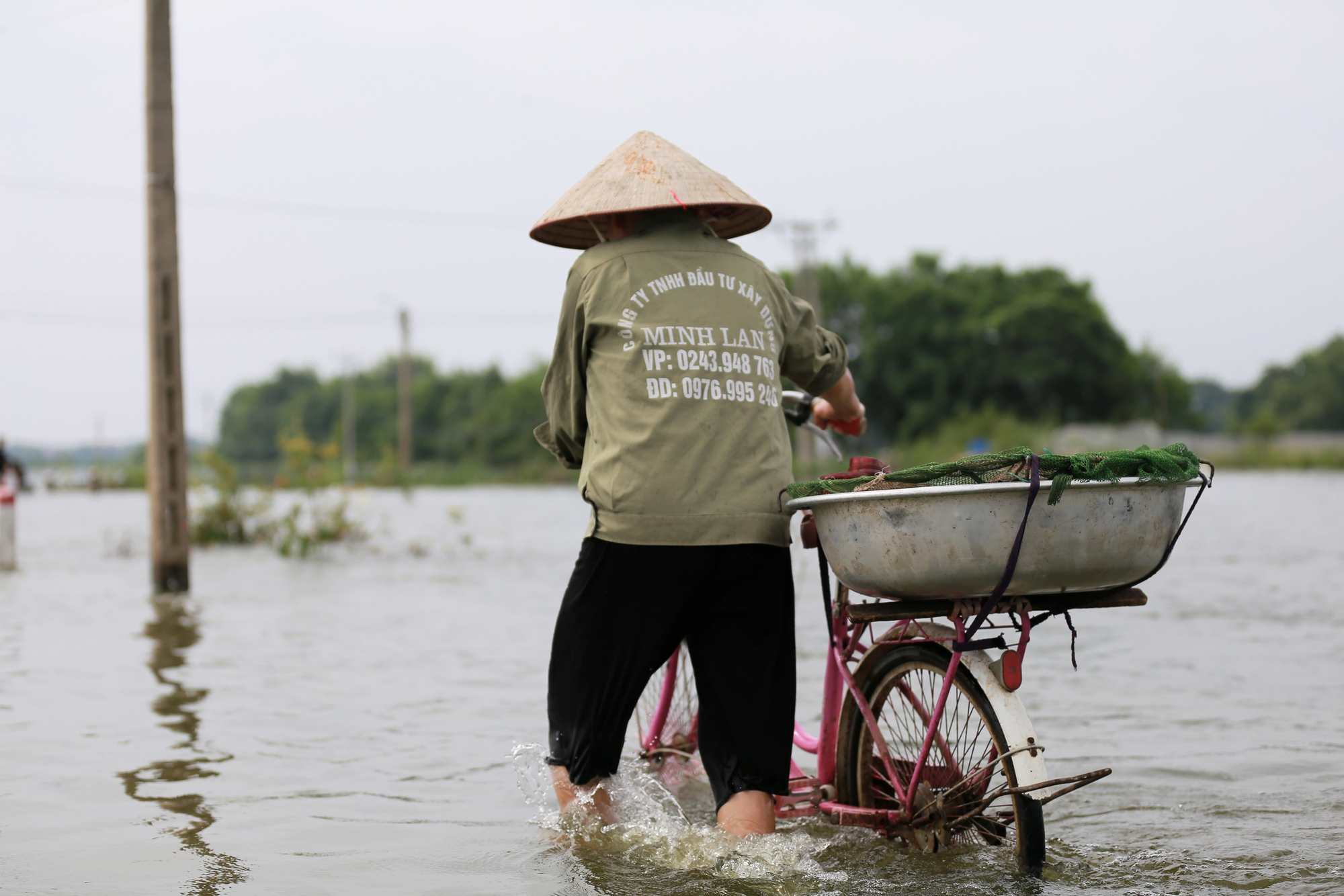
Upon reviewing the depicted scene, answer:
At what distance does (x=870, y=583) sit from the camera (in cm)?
311

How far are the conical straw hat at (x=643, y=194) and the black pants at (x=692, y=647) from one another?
2.71ft

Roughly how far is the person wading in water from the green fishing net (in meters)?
0.41

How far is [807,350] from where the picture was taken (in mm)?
3623

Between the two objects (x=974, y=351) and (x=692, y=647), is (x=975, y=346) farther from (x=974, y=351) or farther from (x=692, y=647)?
(x=692, y=647)

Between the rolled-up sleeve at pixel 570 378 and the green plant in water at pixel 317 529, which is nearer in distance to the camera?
the rolled-up sleeve at pixel 570 378

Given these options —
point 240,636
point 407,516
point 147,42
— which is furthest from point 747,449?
point 407,516

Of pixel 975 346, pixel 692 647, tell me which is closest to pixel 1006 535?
pixel 692 647

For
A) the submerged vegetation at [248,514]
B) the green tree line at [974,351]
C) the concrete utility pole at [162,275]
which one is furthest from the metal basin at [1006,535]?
the green tree line at [974,351]

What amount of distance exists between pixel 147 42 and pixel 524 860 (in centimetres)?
917

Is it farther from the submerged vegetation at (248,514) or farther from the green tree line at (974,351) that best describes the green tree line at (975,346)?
the submerged vegetation at (248,514)

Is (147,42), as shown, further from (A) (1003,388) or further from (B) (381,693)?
(A) (1003,388)

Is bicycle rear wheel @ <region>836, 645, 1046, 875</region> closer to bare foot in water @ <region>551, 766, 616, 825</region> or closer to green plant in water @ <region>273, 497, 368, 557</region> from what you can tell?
bare foot in water @ <region>551, 766, 616, 825</region>

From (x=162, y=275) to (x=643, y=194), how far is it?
8.50 m

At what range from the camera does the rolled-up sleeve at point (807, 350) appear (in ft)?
11.6
